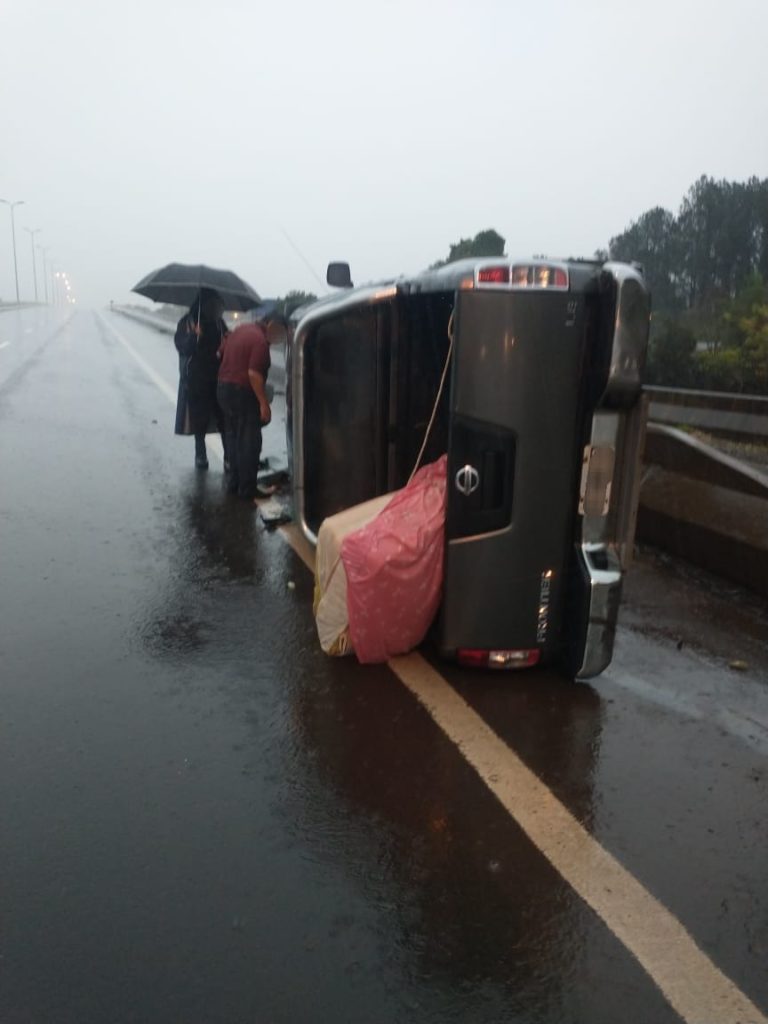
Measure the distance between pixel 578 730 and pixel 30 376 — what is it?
1953 cm

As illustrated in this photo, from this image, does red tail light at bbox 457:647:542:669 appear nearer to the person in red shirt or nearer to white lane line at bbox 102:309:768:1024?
white lane line at bbox 102:309:768:1024

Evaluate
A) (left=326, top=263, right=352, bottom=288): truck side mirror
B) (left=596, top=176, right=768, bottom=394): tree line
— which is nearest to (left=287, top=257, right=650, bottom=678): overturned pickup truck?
(left=326, top=263, right=352, bottom=288): truck side mirror

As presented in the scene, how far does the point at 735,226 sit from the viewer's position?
14.7 m

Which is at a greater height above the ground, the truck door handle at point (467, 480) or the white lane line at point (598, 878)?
the truck door handle at point (467, 480)

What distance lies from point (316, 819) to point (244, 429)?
5.86 meters

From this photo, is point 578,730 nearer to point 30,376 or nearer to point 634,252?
point 634,252

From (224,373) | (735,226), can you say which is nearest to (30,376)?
(224,373)

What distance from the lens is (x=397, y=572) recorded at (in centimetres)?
448

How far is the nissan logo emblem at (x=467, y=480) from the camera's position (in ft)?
14.0

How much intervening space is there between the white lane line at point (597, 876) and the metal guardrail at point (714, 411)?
34.8 feet

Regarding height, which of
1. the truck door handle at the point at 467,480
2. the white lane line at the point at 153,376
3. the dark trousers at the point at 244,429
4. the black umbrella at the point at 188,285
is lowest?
the white lane line at the point at 153,376

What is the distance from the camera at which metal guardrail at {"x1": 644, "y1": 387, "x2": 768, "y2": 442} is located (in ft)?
44.7

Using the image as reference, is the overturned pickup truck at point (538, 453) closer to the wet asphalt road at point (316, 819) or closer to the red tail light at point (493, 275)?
the red tail light at point (493, 275)

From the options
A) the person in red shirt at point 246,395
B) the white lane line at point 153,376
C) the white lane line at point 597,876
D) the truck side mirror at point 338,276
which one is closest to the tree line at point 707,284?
A: the person in red shirt at point 246,395
